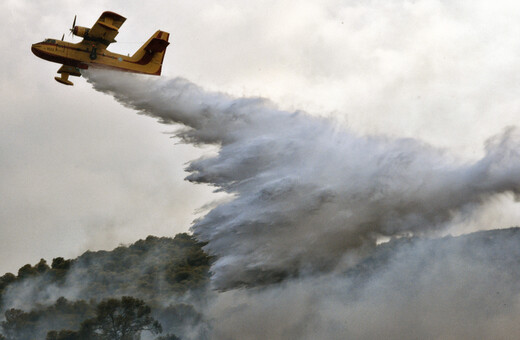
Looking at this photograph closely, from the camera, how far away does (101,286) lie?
8175 centimetres

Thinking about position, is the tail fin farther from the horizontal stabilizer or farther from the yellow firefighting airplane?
the yellow firefighting airplane

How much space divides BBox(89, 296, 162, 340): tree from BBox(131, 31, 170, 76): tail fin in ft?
66.7

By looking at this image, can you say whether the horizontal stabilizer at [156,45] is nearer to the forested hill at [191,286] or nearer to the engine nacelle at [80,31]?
the engine nacelle at [80,31]

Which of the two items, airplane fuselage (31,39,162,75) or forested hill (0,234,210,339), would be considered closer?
airplane fuselage (31,39,162,75)

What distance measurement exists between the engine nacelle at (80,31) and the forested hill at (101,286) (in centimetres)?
2782

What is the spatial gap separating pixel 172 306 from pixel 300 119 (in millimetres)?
31454

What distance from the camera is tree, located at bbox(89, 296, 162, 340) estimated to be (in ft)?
176

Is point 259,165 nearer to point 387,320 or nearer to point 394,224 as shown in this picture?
point 394,224

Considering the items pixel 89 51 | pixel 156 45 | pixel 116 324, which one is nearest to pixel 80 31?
pixel 89 51

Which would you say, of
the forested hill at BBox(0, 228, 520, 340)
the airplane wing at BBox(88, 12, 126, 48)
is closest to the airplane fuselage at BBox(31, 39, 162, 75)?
the airplane wing at BBox(88, 12, 126, 48)

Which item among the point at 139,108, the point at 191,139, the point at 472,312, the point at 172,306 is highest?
the point at 139,108

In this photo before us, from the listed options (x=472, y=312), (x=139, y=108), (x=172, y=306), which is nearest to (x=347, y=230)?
(x=139, y=108)

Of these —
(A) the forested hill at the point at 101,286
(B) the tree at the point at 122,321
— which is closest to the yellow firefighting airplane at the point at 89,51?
(B) the tree at the point at 122,321

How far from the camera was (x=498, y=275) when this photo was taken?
99.4 meters
